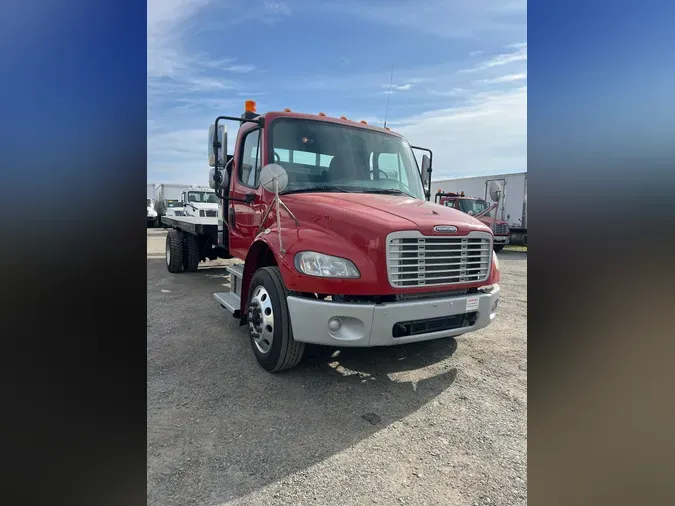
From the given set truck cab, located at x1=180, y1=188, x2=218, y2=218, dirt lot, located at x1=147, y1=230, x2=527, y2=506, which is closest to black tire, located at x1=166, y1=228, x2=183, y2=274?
dirt lot, located at x1=147, y1=230, x2=527, y2=506

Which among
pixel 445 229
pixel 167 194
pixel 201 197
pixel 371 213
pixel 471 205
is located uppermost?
pixel 167 194

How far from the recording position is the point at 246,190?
4.96 m

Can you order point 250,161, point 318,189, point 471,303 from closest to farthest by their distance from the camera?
point 471,303, point 318,189, point 250,161

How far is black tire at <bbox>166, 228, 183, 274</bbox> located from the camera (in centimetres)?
931

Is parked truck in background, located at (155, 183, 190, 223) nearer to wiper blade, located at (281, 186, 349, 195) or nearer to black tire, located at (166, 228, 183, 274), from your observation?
black tire, located at (166, 228, 183, 274)

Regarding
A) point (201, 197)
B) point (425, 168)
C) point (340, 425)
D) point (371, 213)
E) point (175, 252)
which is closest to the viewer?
point (340, 425)

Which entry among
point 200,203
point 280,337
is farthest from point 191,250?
point 200,203

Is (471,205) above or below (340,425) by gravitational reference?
above

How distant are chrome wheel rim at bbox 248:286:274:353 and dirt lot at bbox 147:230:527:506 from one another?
28 centimetres

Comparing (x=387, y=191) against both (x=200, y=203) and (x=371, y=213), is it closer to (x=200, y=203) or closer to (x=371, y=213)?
(x=371, y=213)

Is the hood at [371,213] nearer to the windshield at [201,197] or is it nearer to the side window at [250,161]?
the side window at [250,161]

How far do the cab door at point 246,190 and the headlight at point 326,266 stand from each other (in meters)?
1.43

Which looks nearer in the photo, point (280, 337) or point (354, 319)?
point (354, 319)

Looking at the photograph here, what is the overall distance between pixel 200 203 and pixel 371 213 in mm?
18063
